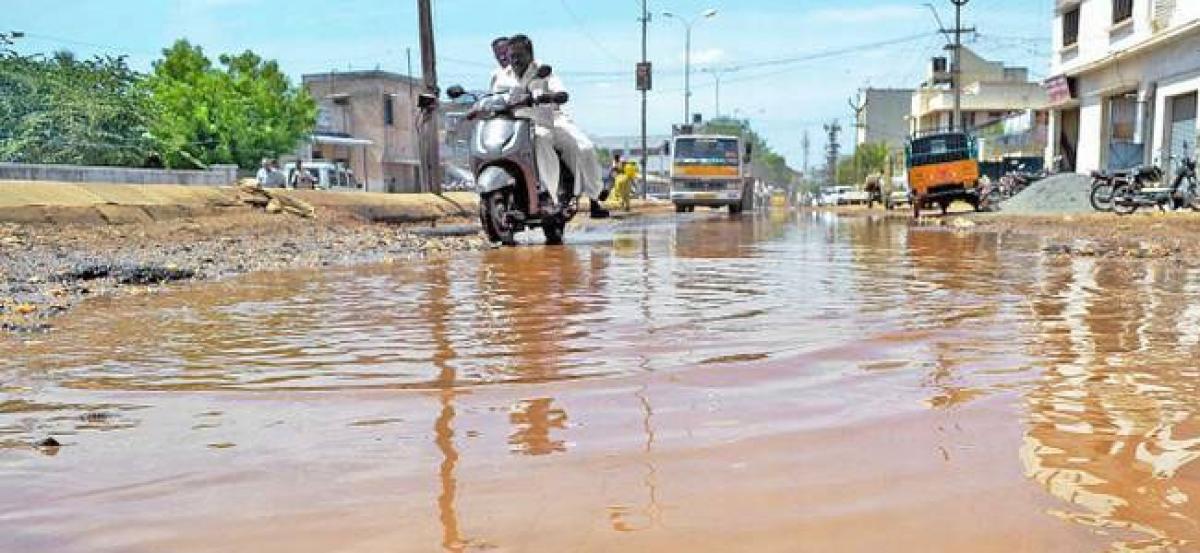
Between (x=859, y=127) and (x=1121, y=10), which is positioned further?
(x=859, y=127)

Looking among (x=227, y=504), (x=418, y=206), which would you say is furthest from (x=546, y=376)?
(x=418, y=206)

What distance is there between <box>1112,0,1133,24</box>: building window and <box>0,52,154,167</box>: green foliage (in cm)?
2460

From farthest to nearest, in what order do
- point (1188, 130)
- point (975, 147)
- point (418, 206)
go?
point (975, 147)
point (1188, 130)
point (418, 206)

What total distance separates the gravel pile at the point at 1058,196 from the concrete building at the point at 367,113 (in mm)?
36191

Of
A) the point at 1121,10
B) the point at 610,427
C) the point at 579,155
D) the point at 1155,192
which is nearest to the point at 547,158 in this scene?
the point at 579,155

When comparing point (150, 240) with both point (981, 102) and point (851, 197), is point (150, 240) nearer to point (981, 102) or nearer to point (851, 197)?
point (851, 197)

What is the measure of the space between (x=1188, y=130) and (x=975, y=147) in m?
4.59

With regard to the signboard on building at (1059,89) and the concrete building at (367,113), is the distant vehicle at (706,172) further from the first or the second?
the concrete building at (367,113)

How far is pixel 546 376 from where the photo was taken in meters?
2.91

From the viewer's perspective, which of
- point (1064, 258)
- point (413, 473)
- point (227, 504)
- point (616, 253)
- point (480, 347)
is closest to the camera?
point (227, 504)

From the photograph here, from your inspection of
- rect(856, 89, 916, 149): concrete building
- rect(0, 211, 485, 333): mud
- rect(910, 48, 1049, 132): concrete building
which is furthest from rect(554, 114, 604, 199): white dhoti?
rect(856, 89, 916, 149): concrete building

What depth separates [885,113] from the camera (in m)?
83.8

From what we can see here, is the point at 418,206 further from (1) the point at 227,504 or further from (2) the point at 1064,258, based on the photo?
(1) the point at 227,504

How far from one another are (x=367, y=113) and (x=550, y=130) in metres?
44.1
